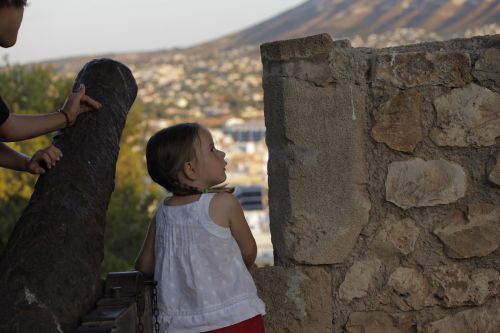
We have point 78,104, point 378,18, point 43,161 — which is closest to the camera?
point 43,161

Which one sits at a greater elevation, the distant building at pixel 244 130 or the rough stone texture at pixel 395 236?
the rough stone texture at pixel 395 236

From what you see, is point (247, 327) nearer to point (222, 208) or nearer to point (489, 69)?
point (222, 208)

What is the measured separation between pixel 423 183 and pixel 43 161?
134cm

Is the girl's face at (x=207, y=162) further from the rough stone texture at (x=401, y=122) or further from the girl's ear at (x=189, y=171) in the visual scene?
the rough stone texture at (x=401, y=122)

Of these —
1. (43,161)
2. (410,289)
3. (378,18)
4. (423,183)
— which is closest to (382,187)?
(423,183)

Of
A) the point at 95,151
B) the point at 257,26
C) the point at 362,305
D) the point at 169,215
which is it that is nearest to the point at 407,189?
the point at 362,305

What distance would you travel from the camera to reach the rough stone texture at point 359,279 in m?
3.03

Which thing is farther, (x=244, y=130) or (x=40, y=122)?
(x=244, y=130)

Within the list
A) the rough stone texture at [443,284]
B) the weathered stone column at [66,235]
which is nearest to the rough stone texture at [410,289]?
the rough stone texture at [443,284]

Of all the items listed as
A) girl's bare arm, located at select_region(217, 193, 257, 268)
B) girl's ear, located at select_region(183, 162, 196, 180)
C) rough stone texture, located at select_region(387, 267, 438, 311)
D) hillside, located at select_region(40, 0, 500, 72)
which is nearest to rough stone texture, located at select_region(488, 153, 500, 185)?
rough stone texture, located at select_region(387, 267, 438, 311)

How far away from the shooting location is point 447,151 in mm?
3033

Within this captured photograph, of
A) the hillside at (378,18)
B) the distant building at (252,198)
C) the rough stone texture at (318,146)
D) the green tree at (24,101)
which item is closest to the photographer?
the rough stone texture at (318,146)

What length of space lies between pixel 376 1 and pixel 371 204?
195ft

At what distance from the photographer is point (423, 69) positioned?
3004mm
